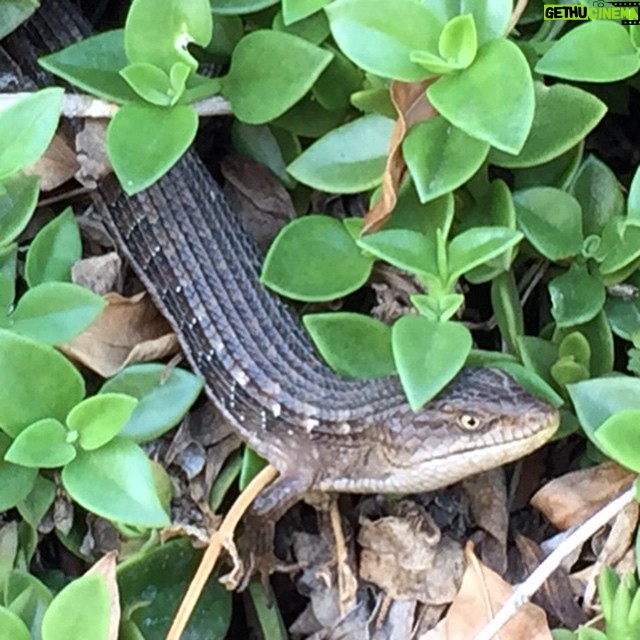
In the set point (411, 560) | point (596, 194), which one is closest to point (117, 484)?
point (411, 560)

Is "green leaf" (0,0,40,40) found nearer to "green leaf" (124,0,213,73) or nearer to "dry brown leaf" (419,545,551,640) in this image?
"green leaf" (124,0,213,73)

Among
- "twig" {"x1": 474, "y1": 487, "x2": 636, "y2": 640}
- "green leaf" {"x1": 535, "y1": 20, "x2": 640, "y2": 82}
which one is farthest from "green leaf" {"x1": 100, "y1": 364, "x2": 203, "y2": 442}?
"green leaf" {"x1": 535, "y1": 20, "x2": 640, "y2": 82}

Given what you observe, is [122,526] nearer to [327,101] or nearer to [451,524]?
[451,524]

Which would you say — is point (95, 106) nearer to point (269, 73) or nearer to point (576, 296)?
point (269, 73)

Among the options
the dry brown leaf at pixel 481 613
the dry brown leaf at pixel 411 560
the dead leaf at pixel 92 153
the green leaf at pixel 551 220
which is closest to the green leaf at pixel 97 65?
the dead leaf at pixel 92 153

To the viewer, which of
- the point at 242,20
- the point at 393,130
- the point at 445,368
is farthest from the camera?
the point at 242,20

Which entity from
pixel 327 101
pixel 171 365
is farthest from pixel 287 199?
pixel 171 365
